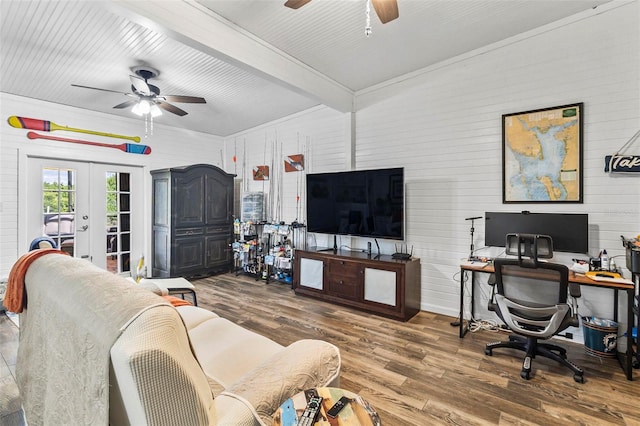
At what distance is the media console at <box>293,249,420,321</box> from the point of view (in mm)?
3326

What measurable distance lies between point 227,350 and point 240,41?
8.85 feet

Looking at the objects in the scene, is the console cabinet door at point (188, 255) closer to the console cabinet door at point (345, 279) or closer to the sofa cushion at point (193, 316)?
the console cabinet door at point (345, 279)

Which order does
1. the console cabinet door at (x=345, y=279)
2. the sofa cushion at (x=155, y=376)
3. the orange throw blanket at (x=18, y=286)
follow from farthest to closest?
the console cabinet door at (x=345, y=279)
the orange throw blanket at (x=18, y=286)
the sofa cushion at (x=155, y=376)

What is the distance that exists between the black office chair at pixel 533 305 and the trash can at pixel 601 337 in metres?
0.31

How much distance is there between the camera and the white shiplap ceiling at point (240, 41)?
245 centimetres

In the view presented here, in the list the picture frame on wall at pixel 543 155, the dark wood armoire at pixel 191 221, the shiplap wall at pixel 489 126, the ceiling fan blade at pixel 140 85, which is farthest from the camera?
the dark wood armoire at pixel 191 221

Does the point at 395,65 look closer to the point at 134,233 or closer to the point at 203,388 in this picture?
the point at 203,388

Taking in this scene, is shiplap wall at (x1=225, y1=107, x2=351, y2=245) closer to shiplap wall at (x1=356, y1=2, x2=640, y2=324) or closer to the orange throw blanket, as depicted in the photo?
shiplap wall at (x1=356, y1=2, x2=640, y2=324)

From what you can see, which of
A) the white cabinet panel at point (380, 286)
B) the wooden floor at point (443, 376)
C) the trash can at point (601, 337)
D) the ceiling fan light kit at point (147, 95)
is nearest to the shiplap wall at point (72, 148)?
the wooden floor at point (443, 376)

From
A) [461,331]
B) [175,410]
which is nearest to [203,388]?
[175,410]

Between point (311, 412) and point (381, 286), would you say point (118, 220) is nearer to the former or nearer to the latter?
point (381, 286)

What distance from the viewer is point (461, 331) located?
9.46 feet

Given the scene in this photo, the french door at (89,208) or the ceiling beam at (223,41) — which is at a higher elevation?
the ceiling beam at (223,41)

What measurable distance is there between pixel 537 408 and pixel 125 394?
2.34 meters
